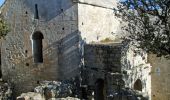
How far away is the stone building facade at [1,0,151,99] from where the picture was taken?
855 inches

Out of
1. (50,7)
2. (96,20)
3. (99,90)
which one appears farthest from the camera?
(96,20)

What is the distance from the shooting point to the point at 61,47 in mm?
22453

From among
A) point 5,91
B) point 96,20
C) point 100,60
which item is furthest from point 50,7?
point 5,91

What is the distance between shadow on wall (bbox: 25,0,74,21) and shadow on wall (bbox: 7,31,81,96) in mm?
1532

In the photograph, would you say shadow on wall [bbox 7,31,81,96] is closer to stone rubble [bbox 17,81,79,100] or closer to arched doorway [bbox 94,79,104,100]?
stone rubble [bbox 17,81,79,100]

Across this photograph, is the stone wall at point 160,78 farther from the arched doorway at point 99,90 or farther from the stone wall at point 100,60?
the stone wall at point 100,60

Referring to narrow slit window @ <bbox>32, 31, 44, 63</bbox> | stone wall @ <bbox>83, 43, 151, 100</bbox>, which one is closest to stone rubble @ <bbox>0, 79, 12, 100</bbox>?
narrow slit window @ <bbox>32, 31, 44, 63</bbox>

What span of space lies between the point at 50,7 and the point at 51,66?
344cm

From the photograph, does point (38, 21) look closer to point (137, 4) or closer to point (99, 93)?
point (99, 93)

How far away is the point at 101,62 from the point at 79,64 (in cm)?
128

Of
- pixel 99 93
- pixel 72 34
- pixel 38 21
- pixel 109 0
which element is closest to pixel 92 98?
pixel 99 93

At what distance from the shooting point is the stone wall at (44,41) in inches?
873

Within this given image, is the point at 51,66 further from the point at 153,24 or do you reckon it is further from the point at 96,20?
the point at 153,24

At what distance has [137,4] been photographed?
18.2m
